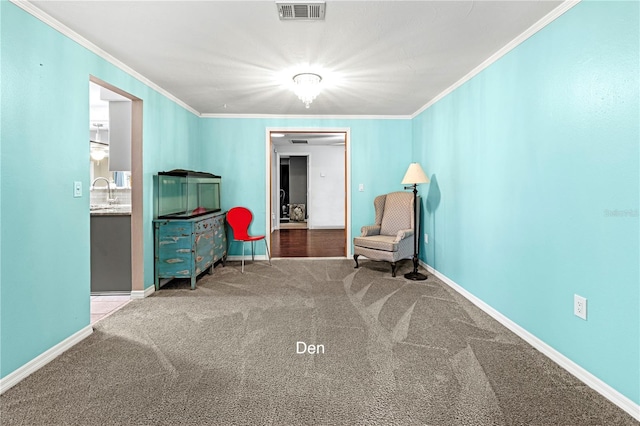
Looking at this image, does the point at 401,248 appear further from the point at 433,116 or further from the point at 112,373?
the point at 112,373

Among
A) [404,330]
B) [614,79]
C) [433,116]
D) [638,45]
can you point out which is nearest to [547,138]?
[614,79]

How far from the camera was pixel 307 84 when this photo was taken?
11.2ft

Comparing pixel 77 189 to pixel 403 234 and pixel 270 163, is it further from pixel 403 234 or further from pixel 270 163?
pixel 403 234

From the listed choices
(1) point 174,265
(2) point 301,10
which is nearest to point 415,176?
(2) point 301,10

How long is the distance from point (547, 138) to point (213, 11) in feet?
7.72

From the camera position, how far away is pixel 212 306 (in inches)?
126

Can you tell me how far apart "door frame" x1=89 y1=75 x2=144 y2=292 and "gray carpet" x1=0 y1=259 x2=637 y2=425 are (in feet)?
1.11

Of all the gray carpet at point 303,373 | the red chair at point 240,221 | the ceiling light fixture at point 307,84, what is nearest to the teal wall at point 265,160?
the red chair at point 240,221

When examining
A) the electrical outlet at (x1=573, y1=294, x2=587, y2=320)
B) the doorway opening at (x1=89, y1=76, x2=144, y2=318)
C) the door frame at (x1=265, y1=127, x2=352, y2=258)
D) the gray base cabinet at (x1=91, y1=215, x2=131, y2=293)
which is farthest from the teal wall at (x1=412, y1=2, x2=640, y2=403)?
the gray base cabinet at (x1=91, y1=215, x2=131, y2=293)

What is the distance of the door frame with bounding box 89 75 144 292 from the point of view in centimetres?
345

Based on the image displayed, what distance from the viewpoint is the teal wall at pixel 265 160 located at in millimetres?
5176

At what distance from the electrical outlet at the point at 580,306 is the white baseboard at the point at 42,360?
3.29 meters

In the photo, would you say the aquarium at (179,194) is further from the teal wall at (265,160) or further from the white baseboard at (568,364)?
the white baseboard at (568,364)

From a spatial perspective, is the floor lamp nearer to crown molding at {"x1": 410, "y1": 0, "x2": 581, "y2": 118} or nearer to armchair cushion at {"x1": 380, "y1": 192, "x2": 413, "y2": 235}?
armchair cushion at {"x1": 380, "y1": 192, "x2": 413, "y2": 235}
